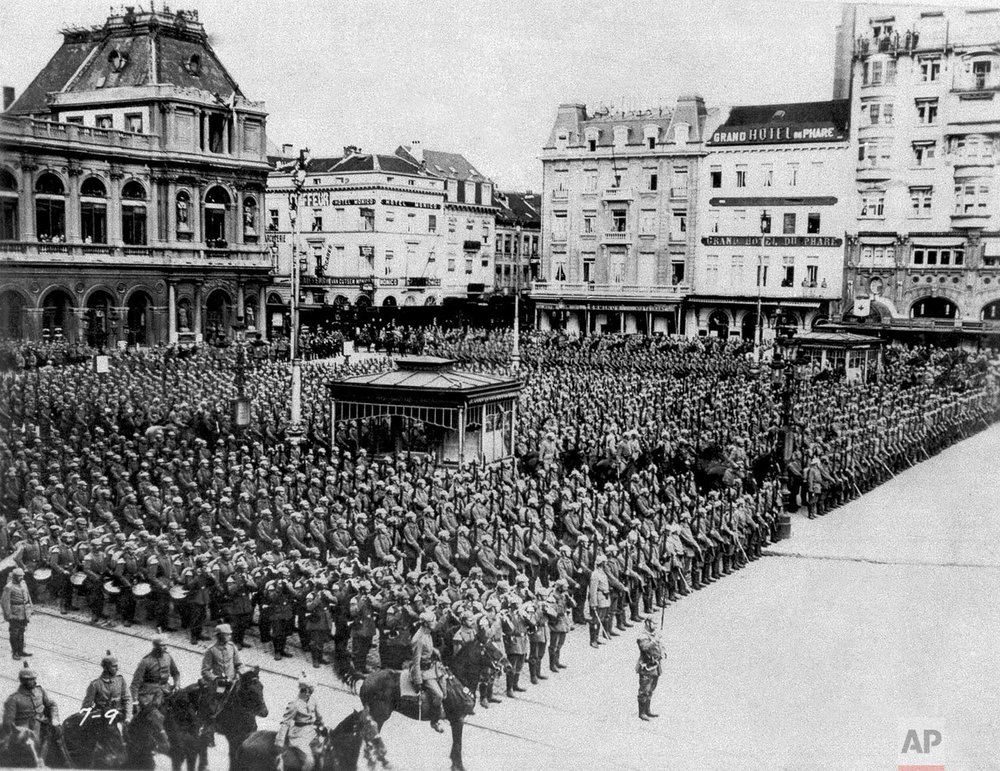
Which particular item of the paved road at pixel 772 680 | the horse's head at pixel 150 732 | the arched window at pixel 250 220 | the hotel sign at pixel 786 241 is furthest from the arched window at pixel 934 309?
the horse's head at pixel 150 732

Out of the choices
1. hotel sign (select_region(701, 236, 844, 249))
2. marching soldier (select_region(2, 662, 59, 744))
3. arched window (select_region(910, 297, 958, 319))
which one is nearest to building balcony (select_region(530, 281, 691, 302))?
hotel sign (select_region(701, 236, 844, 249))

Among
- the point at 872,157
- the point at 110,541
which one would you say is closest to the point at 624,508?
the point at 110,541

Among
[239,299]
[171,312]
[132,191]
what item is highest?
[132,191]

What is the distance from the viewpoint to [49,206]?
630 inches

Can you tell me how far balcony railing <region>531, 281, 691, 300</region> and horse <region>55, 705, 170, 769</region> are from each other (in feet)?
61.1

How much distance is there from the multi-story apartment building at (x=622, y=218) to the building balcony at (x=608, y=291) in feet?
0.09

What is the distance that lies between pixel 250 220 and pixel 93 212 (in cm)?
354

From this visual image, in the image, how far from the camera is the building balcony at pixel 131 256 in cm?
1441

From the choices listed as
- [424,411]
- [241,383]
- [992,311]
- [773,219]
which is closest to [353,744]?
[424,411]

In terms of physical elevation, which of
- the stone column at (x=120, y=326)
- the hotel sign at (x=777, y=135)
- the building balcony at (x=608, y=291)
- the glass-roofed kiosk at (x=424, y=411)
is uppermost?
the hotel sign at (x=777, y=135)

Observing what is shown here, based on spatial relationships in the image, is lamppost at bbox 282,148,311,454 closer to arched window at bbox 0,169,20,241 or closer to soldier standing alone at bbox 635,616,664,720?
arched window at bbox 0,169,20,241

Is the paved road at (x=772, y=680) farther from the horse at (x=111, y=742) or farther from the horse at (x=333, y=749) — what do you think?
the horse at (x=111, y=742)

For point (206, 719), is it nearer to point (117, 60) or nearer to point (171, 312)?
point (117, 60)

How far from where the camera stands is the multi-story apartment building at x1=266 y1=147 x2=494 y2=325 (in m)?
16.3
